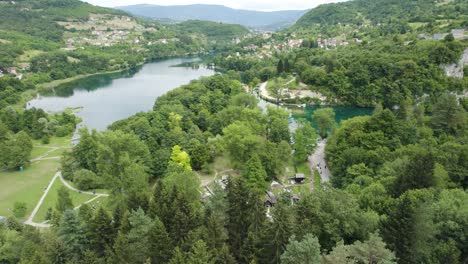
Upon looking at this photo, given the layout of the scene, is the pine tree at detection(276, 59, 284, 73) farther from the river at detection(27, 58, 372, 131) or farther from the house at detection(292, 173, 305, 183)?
the house at detection(292, 173, 305, 183)

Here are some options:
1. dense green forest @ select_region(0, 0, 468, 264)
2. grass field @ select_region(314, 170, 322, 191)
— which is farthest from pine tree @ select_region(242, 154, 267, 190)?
grass field @ select_region(314, 170, 322, 191)

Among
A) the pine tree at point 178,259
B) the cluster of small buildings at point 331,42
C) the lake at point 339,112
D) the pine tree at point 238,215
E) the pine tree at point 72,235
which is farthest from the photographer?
the cluster of small buildings at point 331,42

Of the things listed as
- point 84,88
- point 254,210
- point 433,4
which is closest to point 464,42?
point 433,4

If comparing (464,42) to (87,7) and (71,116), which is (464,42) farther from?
(87,7)

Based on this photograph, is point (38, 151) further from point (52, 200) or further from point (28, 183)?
point (52, 200)

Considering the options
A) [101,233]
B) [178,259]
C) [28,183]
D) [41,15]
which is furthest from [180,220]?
[41,15]

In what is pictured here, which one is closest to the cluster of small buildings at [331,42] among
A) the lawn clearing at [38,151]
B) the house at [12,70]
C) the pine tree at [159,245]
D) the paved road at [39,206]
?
the lawn clearing at [38,151]

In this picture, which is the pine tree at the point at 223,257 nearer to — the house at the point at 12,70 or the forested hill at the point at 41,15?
the house at the point at 12,70
